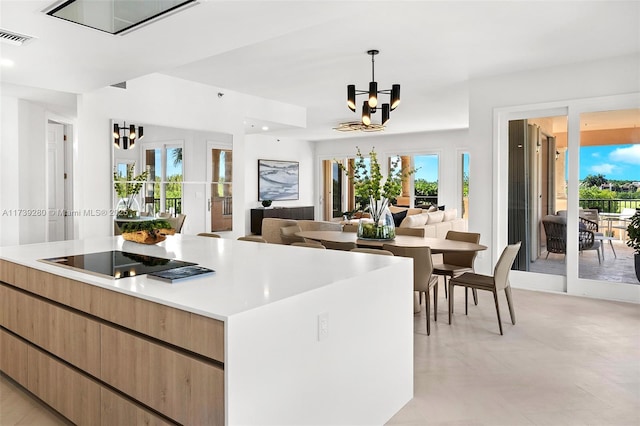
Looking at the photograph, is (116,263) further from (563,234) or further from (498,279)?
(563,234)

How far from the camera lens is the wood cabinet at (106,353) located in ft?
5.16

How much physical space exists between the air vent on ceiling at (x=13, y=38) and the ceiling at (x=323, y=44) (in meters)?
0.08

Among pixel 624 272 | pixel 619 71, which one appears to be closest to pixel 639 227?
pixel 624 272

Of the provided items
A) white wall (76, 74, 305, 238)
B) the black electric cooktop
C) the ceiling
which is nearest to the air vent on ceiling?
the ceiling

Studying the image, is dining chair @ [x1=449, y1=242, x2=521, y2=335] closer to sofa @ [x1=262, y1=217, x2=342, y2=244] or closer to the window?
sofa @ [x1=262, y1=217, x2=342, y2=244]

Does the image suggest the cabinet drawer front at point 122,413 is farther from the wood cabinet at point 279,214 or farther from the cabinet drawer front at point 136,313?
the wood cabinet at point 279,214

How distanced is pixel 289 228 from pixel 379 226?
5.60 ft

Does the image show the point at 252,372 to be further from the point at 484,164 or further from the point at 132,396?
the point at 484,164

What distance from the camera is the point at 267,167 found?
11.9 meters

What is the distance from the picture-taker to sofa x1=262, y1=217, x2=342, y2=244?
5984 mm

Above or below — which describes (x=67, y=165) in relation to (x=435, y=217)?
above

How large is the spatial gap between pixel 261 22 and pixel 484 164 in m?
4.06

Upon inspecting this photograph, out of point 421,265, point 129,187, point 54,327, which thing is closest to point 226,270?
point 54,327

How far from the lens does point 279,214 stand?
457 inches
